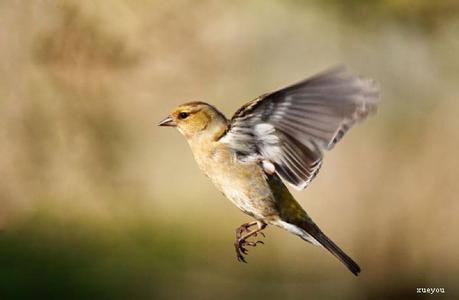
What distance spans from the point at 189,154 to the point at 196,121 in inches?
134

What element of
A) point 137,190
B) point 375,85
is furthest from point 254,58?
point 375,85

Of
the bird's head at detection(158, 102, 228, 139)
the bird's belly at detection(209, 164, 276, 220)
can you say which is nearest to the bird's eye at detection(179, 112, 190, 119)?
the bird's head at detection(158, 102, 228, 139)

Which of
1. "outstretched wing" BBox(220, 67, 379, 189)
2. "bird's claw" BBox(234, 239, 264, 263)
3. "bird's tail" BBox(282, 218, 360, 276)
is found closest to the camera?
"outstretched wing" BBox(220, 67, 379, 189)

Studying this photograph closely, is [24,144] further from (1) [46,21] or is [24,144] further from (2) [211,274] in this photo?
(2) [211,274]

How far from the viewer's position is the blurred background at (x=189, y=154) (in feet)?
13.2

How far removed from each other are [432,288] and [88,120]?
2.05m

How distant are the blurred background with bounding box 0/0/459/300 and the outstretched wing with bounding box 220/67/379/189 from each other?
193cm

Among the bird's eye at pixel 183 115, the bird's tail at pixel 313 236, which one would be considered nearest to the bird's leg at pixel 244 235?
the bird's tail at pixel 313 236

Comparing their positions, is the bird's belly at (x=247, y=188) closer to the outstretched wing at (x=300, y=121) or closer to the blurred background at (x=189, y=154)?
the outstretched wing at (x=300, y=121)

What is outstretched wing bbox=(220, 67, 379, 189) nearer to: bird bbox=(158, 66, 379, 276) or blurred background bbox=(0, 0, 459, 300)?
bird bbox=(158, 66, 379, 276)

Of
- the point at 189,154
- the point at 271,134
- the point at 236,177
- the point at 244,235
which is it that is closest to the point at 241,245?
the point at 244,235

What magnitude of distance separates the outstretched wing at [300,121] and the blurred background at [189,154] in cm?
193

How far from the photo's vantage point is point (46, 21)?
363cm

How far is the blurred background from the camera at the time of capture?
403cm
